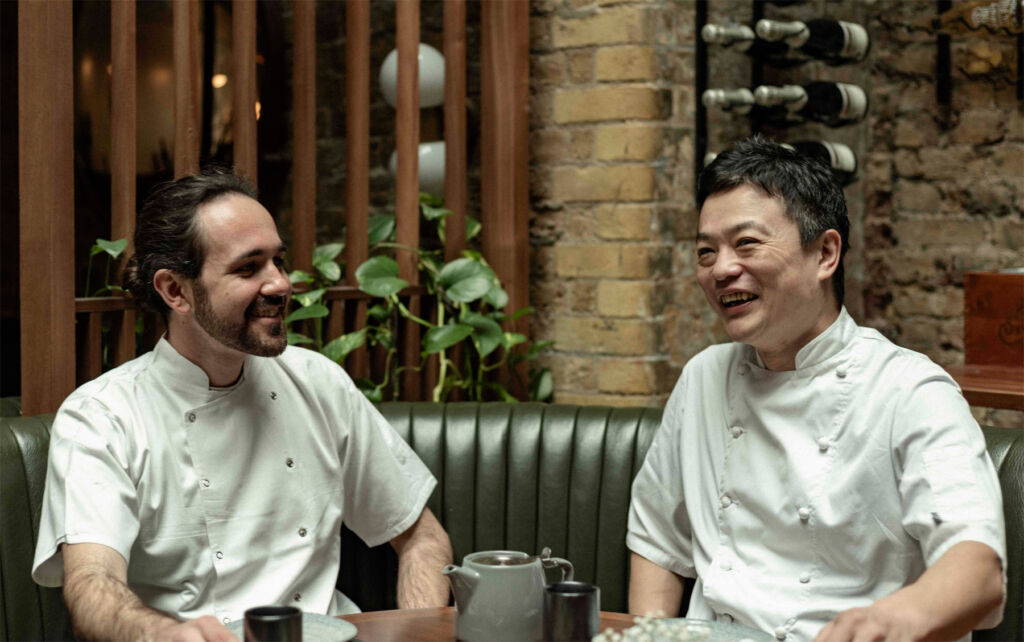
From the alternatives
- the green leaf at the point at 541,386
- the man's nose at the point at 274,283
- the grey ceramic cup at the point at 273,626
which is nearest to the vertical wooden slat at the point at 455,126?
the green leaf at the point at 541,386

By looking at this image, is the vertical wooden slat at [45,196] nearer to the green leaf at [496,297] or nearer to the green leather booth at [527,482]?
the green leather booth at [527,482]

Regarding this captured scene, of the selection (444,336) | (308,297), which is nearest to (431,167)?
(444,336)

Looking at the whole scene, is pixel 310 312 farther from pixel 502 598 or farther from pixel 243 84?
pixel 502 598

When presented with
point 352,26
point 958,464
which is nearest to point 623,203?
point 352,26

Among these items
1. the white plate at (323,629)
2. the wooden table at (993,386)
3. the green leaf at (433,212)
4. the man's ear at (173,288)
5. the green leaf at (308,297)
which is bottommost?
the white plate at (323,629)

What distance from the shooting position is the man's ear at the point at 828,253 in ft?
5.65

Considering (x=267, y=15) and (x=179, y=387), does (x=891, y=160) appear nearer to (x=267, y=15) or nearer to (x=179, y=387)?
(x=267, y=15)

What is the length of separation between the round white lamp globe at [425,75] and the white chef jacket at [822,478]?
150cm

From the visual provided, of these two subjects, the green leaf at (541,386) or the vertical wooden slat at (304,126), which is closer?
the vertical wooden slat at (304,126)

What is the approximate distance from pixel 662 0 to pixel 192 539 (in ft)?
5.87

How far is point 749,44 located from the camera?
295 centimetres

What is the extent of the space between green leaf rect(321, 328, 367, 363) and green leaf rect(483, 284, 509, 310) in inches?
14.1

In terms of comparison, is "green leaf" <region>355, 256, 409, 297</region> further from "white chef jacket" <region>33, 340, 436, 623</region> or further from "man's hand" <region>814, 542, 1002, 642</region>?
"man's hand" <region>814, 542, 1002, 642</region>

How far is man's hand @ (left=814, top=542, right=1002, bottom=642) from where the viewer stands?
4.05 feet
